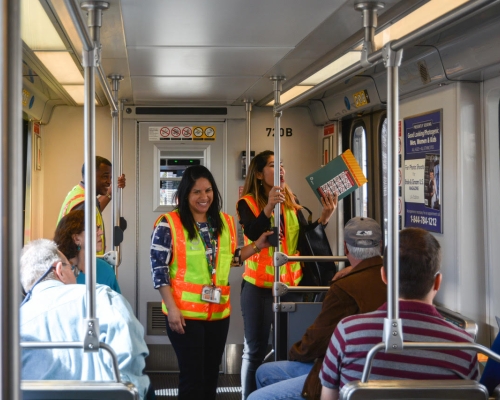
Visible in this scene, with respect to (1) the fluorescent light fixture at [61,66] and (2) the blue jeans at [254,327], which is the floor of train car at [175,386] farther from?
(1) the fluorescent light fixture at [61,66]

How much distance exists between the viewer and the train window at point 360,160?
5406 mm

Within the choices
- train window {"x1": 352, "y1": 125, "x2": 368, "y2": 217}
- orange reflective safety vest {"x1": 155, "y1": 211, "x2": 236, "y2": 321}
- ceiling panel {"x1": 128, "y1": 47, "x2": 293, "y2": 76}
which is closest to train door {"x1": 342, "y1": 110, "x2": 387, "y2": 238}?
train window {"x1": 352, "y1": 125, "x2": 368, "y2": 217}

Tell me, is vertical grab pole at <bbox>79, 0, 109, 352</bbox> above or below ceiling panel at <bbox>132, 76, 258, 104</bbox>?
below

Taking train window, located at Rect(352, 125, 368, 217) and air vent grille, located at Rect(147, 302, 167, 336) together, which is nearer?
train window, located at Rect(352, 125, 368, 217)

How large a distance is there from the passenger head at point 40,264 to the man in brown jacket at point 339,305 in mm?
1080

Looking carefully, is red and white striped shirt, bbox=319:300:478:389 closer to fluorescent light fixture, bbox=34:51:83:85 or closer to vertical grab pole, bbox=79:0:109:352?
vertical grab pole, bbox=79:0:109:352

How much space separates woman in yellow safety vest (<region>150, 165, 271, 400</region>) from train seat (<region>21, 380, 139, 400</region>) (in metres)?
1.61

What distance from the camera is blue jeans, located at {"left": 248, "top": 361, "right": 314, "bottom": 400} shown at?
2.92m

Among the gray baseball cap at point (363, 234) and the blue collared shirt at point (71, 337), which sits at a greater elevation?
the gray baseball cap at point (363, 234)

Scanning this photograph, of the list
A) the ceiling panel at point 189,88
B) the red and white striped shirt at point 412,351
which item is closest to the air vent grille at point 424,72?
the ceiling panel at point 189,88

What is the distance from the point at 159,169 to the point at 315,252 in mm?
2381

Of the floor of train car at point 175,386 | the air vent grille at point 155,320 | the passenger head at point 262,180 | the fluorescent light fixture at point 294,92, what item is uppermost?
the fluorescent light fixture at point 294,92

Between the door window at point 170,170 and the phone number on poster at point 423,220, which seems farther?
the door window at point 170,170

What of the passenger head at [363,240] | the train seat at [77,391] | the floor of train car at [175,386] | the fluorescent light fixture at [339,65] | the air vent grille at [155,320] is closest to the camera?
the train seat at [77,391]
